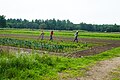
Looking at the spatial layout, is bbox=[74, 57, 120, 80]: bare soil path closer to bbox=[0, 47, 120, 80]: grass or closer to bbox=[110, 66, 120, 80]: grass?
bbox=[110, 66, 120, 80]: grass

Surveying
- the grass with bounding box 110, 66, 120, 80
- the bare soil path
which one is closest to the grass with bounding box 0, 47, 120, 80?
the bare soil path

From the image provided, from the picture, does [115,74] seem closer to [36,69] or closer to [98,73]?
[98,73]

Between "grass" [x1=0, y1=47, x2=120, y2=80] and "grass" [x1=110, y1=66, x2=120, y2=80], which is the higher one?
"grass" [x1=0, y1=47, x2=120, y2=80]

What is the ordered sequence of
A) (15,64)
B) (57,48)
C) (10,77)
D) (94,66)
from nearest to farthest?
(10,77) → (15,64) → (94,66) → (57,48)

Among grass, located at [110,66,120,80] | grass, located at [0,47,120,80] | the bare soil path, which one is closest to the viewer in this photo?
grass, located at [0,47,120,80]

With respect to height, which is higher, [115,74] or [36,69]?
[36,69]

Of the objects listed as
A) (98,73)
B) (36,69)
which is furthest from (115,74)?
(36,69)

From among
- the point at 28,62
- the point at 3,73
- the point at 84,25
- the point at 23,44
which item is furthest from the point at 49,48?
the point at 84,25

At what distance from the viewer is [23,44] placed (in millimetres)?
26266

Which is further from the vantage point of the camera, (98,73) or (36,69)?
(98,73)

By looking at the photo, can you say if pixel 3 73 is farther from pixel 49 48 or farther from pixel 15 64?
pixel 49 48

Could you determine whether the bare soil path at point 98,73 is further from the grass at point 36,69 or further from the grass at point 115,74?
the grass at point 36,69

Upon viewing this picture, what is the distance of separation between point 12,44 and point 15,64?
635 inches

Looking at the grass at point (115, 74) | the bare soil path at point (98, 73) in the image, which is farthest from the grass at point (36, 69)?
the grass at point (115, 74)
